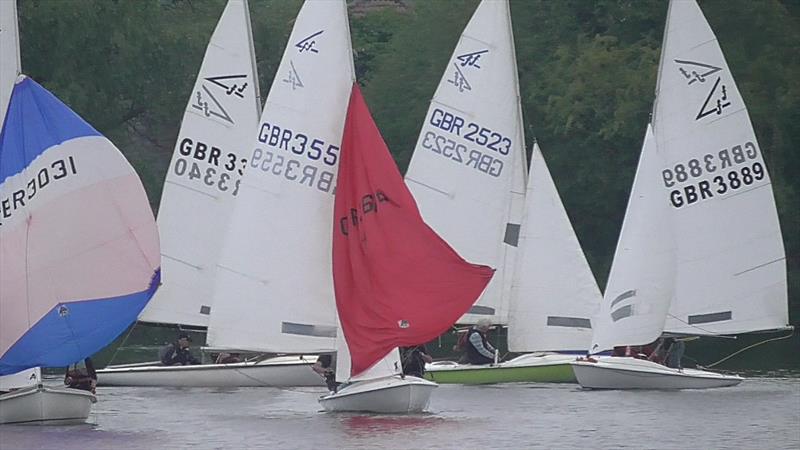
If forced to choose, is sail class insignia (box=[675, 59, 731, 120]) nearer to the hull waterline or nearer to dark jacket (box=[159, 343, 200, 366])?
the hull waterline

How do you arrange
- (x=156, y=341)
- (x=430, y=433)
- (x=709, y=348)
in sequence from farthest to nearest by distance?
Answer: (x=156, y=341), (x=709, y=348), (x=430, y=433)

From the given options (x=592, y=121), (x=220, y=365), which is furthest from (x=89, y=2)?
(x=220, y=365)

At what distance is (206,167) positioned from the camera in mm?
34125

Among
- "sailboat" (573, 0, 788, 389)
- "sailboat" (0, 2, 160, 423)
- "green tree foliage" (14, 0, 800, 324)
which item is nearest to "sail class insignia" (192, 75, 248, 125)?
"sailboat" (573, 0, 788, 389)

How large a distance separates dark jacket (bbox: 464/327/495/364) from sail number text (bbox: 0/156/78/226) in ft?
31.8

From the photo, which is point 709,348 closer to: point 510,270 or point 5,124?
point 510,270

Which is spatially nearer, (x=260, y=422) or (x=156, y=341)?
(x=260, y=422)

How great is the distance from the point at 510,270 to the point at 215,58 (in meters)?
6.11

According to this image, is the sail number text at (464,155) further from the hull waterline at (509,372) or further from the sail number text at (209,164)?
the hull waterline at (509,372)

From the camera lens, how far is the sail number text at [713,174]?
33.0m

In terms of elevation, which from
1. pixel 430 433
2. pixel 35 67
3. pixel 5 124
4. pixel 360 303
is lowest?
pixel 430 433

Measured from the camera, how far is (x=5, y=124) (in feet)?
82.7

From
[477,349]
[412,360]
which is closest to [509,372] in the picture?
[477,349]

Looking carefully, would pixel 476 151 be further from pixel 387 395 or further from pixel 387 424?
pixel 387 424
